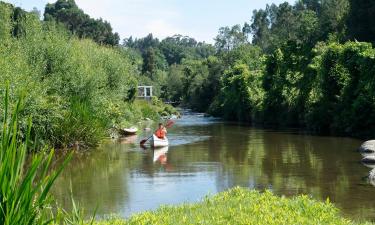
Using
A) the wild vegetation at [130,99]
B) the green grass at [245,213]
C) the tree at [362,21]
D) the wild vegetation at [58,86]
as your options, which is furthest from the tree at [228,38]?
the green grass at [245,213]

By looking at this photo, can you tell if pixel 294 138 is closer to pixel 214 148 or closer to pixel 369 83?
pixel 369 83

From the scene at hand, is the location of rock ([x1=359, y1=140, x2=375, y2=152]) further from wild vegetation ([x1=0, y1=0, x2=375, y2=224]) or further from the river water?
wild vegetation ([x1=0, y1=0, x2=375, y2=224])

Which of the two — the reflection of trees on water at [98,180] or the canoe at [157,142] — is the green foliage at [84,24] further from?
the reflection of trees on water at [98,180]

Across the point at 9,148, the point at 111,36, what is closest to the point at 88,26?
the point at 111,36

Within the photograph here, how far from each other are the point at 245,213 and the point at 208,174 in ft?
36.8

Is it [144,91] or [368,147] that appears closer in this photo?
[368,147]

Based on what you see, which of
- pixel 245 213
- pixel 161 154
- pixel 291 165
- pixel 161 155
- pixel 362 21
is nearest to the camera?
pixel 245 213

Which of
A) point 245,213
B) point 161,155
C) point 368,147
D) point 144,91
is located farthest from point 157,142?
point 144,91

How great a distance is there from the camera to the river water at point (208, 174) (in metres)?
15.5

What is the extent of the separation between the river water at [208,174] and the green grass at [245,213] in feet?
10.3

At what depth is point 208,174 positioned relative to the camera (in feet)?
67.2

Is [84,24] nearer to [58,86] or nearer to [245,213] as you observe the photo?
[58,86]

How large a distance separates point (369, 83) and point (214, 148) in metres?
11.1

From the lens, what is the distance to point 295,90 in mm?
50156
